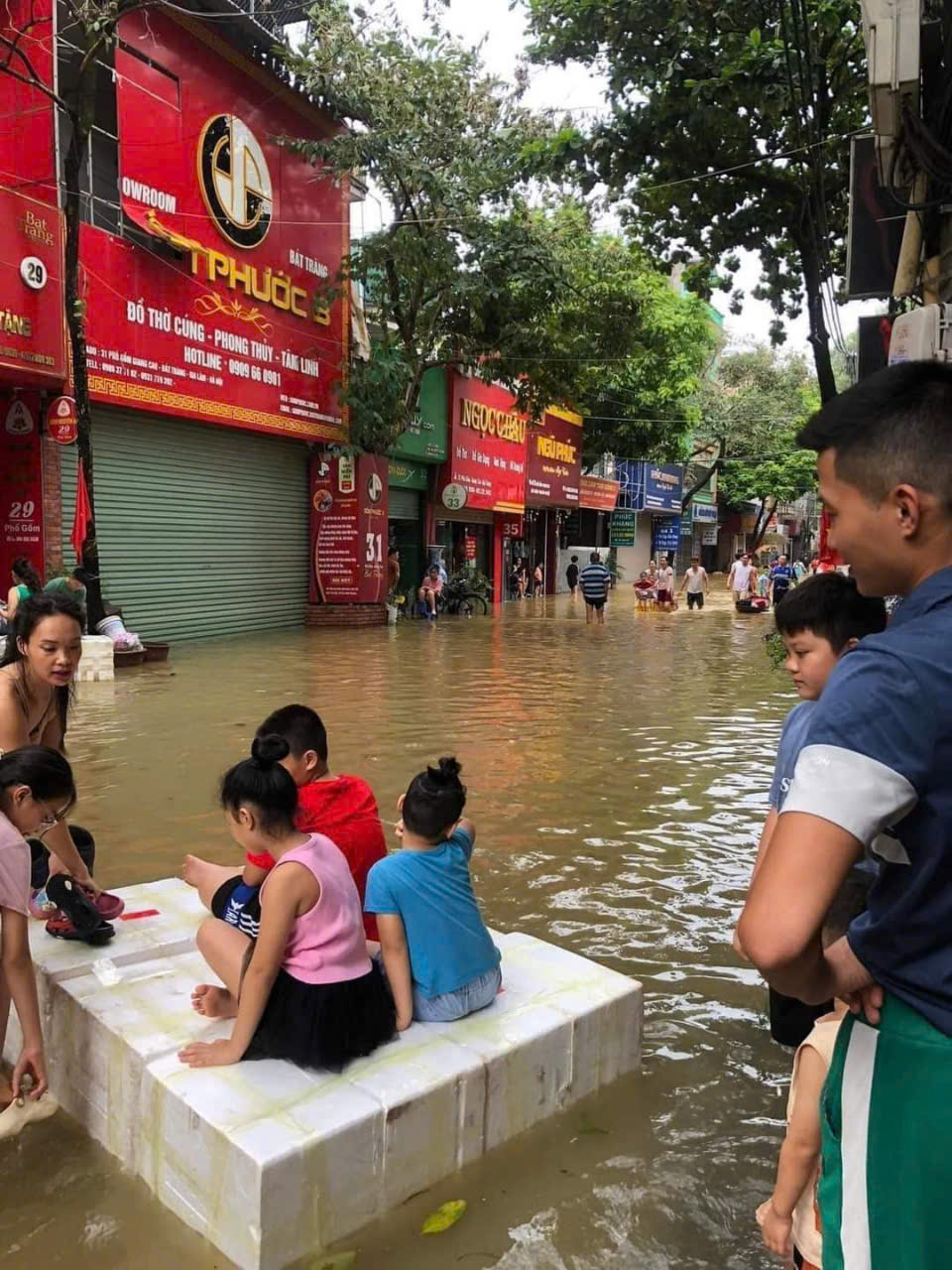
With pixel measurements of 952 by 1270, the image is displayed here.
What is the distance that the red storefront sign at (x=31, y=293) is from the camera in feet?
35.8

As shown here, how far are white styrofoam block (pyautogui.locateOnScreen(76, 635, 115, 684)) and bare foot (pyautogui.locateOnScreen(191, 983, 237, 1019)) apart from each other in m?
8.48

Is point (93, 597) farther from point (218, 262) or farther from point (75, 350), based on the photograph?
point (218, 262)

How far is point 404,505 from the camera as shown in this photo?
22.1 meters

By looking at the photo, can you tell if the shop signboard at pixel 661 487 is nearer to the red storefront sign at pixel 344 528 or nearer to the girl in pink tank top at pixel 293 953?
the red storefront sign at pixel 344 528

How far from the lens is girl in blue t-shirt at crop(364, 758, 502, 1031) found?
282 centimetres

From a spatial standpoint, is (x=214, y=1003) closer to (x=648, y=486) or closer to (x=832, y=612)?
(x=832, y=612)

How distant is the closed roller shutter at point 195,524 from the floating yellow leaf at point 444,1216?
11651 millimetres

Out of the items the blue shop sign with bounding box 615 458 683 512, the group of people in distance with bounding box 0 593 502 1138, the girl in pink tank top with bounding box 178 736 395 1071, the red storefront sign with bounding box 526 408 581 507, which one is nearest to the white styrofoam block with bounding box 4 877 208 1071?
the group of people in distance with bounding box 0 593 502 1138

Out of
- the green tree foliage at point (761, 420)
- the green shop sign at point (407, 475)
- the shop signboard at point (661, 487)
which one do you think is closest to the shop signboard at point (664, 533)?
the shop signboard at point (661, 487)

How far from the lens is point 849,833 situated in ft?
3.77

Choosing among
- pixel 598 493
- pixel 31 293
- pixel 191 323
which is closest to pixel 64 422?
pixel 31 293

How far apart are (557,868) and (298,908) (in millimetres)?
2789

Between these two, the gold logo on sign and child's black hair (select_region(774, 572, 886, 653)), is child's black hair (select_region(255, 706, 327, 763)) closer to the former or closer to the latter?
child's black hair (select_region(774, 572, 886, 653))

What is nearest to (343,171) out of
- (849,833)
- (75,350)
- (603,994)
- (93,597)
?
(75,350)
